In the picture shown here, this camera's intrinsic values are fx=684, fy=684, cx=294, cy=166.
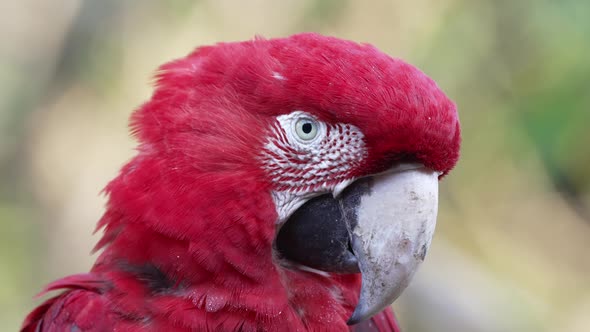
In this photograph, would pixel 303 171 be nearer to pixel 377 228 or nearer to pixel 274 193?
pixel 274 193

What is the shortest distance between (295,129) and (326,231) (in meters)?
0.22

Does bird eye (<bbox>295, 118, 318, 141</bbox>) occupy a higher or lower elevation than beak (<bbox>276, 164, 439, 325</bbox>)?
higher

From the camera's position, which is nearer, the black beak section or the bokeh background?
the black beak section

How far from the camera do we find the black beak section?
140cm

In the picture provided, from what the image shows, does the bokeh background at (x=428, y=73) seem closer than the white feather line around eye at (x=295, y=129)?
No

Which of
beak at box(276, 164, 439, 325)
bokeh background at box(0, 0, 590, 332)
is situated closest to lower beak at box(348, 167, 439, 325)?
beak at box(276, 164, 439, 325)

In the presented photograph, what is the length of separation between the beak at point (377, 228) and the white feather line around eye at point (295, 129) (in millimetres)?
118

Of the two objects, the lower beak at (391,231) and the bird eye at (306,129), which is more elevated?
the bird eye at (306,129)

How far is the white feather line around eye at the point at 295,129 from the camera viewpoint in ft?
4.50

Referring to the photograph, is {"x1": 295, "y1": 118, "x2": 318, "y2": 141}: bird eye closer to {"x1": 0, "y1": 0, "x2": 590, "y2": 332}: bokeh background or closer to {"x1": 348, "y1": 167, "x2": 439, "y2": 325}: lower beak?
{"x1": 348, "y1": 167, "x2": 439, "y2": 325}: lower beak

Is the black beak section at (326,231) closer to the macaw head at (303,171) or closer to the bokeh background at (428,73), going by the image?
the macaw head at (303,171)

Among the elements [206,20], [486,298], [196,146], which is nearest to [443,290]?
[486,298]

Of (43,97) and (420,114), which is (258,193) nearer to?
(420,114)

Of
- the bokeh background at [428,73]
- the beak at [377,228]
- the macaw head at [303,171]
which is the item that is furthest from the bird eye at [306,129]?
the bokeh background at [428,73]
